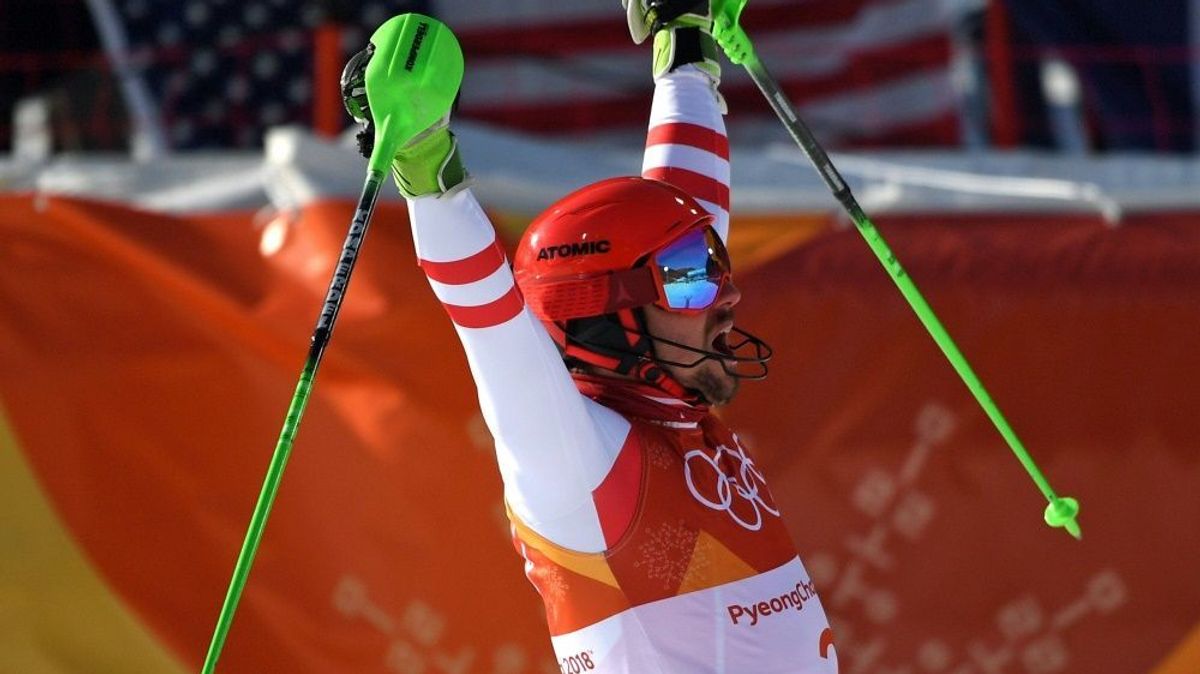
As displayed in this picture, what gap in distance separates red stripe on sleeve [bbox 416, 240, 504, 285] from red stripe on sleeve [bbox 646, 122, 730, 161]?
821 mm

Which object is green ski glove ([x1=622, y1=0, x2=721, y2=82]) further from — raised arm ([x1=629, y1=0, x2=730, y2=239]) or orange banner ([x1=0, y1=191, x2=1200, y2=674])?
orange banner ([x1=0, y1=191, x2=1200, y2=674])

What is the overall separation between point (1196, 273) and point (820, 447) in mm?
1015

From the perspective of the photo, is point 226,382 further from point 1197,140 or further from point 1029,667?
point 1197,140

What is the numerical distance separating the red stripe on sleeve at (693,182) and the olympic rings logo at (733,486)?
18.4 inches

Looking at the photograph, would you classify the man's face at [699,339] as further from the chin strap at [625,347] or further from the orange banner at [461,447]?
the orange banner at [461,447]

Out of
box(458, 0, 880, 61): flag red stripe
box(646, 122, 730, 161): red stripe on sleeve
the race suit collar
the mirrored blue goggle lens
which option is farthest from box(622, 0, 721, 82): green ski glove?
box(458, 0, 880, 61): flag red stripe

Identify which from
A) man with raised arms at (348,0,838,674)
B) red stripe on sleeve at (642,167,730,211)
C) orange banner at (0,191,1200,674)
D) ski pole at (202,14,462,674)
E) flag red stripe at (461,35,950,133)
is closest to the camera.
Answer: ski pole at (202,14,462,674)

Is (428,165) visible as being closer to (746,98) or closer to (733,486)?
(733,486)

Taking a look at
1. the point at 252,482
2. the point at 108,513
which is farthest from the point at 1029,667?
the point at 108,513

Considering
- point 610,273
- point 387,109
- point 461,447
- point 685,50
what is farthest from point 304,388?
point 461,447

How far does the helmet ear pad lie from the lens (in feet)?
7.65

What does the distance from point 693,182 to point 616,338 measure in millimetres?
487

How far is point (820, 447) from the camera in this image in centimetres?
408

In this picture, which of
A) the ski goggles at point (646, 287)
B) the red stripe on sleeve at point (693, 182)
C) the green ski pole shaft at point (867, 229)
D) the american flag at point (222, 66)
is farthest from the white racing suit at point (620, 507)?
the american flag at point (222, 66)
